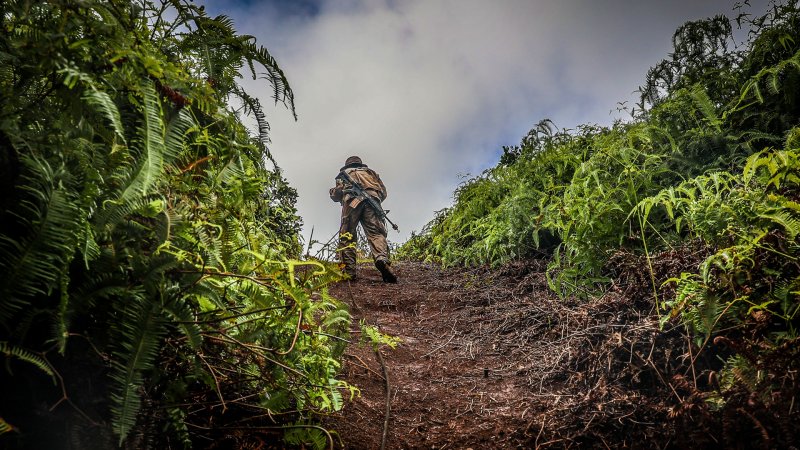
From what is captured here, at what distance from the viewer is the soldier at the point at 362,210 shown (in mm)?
7227

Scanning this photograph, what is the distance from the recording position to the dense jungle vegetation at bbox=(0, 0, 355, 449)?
1.12 metres

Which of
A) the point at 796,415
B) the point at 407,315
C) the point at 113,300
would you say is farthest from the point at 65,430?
the point at 407,315

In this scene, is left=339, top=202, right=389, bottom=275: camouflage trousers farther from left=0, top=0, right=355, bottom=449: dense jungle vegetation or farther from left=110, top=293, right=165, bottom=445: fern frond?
left=110, top=293, right=165, bottom=445: fern frond

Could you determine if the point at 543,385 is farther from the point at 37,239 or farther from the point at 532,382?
the point at 37,239

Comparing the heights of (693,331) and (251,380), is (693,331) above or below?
below

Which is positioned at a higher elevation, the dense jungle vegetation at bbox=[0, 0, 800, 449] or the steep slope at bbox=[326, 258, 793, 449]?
the dense jungle vegetation at bbox=[0, 0, 800, 449]

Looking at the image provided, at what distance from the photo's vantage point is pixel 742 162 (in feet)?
11.1

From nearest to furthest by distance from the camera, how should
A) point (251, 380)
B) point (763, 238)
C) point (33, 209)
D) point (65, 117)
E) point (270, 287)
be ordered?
1. point (33, 209)
2. point (65, 117)
3. point (270, 287)
4. point (251, 380)
5. point (763, 238)

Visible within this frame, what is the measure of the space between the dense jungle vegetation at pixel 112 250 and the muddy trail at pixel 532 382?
73 cm

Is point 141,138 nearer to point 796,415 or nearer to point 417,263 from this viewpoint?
point 796,415

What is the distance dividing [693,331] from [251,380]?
218cm

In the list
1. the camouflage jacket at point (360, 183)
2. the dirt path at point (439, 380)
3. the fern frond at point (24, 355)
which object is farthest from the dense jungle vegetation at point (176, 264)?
the camouflage jacket at point (360, 183)

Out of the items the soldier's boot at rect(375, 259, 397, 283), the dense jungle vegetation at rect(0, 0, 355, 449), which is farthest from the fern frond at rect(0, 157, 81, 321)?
the soldier's boot at rect(375, 259, 397, 283)

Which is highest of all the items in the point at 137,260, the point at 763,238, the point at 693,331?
the point at 137,260
